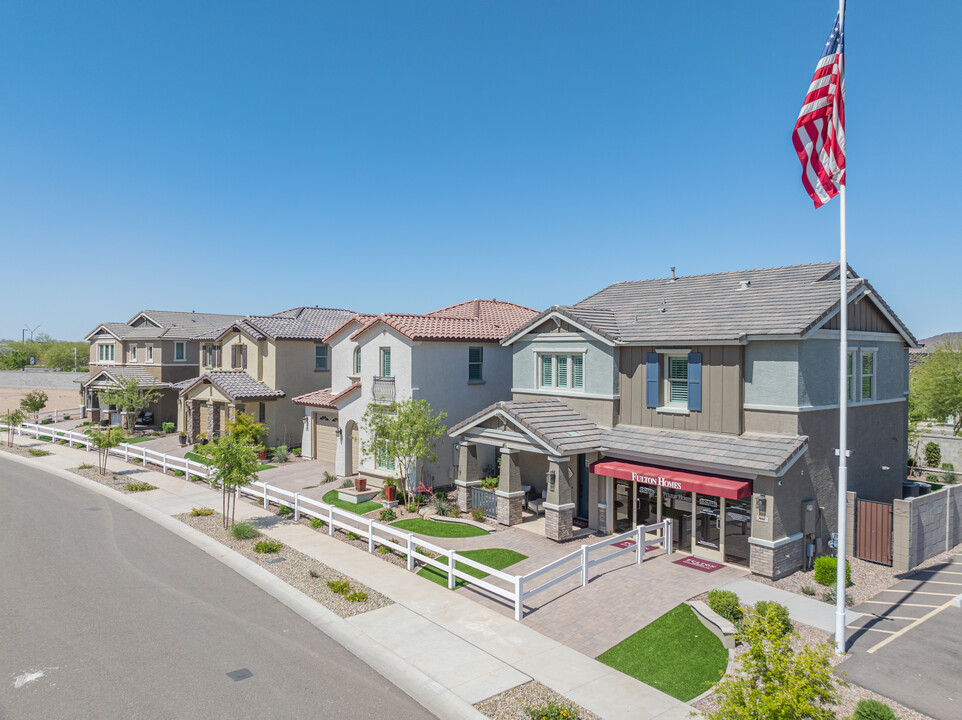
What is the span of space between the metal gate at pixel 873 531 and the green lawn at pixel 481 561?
971 centimetres

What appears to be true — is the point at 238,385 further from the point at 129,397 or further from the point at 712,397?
the point at 712,397

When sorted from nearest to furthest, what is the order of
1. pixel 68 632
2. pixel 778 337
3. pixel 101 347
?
pixel 68 632 → pixel 778 337 → pixel 101 347

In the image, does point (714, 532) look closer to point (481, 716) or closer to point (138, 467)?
point (481, 716)

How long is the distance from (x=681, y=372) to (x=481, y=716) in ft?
41.2

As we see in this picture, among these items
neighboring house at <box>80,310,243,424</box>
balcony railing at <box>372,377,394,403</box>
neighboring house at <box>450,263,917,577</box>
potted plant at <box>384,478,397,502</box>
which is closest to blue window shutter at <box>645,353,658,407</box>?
neighboring house at <box>450,263,917,577</box>

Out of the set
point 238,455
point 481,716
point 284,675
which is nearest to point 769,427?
point 481,716

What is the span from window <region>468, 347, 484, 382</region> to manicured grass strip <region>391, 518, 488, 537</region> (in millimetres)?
7508

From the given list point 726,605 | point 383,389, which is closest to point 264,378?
point 383,389

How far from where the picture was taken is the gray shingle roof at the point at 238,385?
3434cm

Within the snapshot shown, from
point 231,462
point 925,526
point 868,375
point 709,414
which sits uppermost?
point 868,375

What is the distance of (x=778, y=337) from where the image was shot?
54.4ft

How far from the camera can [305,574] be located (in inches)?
656

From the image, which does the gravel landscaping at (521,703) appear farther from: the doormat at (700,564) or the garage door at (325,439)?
the garage door at (325,439)

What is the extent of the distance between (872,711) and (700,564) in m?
7.56
